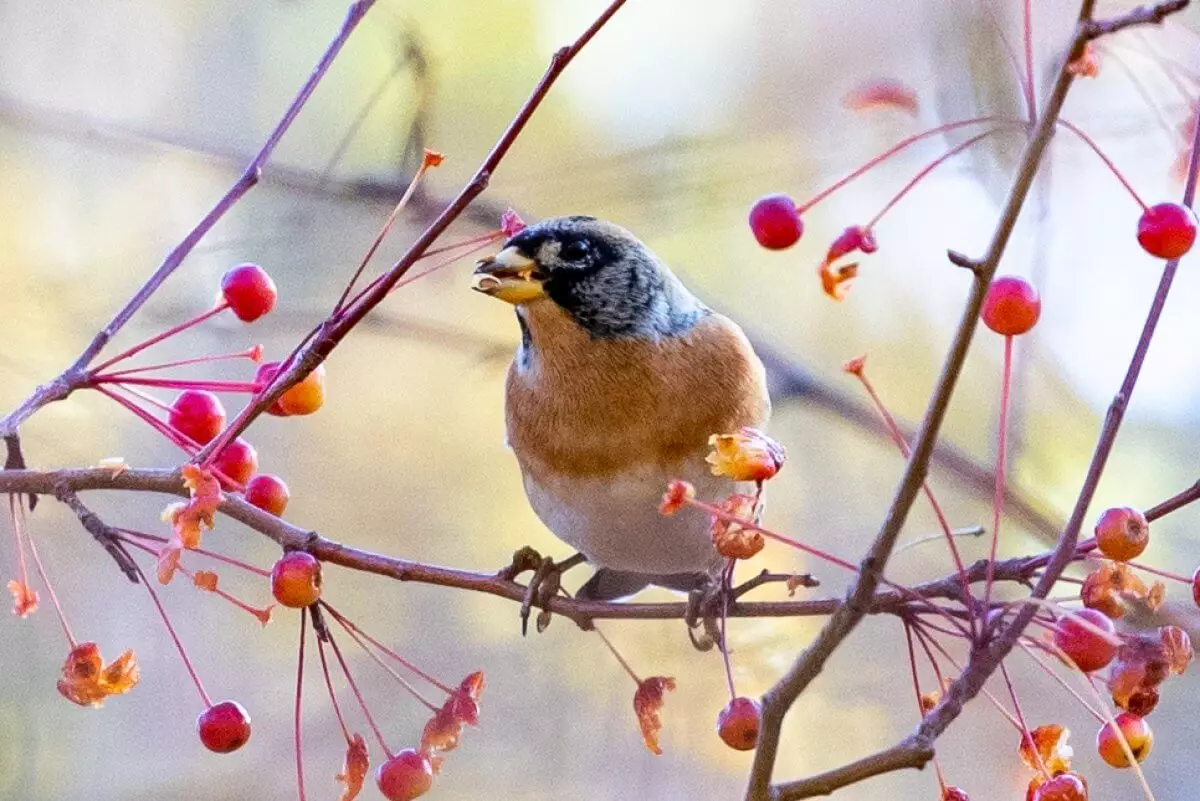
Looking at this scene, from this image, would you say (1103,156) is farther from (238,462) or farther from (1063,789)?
(238,462)

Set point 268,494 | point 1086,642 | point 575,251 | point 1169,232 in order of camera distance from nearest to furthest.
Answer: point 1086,642, point 1169,232, point 268,494, point 575,251

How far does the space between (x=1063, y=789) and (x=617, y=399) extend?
883 millimetres

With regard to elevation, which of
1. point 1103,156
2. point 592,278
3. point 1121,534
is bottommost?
point 1121,534

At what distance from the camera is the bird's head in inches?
65.8

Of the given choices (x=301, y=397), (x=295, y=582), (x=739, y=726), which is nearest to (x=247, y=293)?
(x=301, y=397)

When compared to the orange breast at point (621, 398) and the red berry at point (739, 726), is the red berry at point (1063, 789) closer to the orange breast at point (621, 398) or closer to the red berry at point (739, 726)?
the red berry at point (739, 726)

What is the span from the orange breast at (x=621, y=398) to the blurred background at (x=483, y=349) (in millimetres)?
818

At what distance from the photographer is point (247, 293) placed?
1.25 meters

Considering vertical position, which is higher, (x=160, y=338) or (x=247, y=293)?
(x=247, y=293)

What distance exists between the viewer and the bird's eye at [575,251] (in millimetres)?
1760

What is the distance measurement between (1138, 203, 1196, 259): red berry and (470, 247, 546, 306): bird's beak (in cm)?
72

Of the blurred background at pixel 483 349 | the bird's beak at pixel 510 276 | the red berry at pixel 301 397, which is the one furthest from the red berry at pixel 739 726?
the blurred background at pixel 483 349

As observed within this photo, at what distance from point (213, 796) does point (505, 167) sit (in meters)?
1.51

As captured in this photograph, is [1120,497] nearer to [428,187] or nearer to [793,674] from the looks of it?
[428,187]
